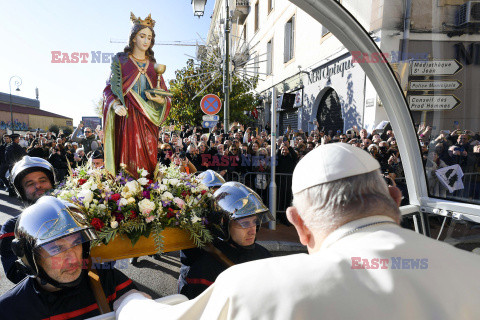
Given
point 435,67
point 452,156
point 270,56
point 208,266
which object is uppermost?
point 270,56

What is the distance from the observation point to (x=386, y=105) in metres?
2.78

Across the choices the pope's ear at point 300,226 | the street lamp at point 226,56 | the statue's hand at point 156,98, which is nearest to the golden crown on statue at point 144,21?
the statue's hand at point 156,98

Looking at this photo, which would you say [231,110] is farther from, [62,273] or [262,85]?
[62,273]

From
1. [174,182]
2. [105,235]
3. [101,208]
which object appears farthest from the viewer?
[174,182]

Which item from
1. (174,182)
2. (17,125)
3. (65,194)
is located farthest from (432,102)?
(17,125)

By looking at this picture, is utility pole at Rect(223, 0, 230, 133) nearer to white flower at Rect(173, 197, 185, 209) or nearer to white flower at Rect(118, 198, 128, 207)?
white flower at Rect(173, 197, 185, 209)

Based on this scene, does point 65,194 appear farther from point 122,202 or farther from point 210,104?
point 210,104

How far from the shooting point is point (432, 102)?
8.57 ft

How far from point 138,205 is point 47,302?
987 millimetres

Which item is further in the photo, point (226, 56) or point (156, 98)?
point (226, 56)

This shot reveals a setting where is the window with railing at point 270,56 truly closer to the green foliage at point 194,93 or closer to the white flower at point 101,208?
the green foliage at point 194,93

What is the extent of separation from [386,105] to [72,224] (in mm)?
2573

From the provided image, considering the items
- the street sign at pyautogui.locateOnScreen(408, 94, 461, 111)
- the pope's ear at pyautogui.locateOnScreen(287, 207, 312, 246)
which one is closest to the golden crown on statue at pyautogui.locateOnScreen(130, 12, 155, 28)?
the street sign at pyautogui.locateOnScreen(408, 94, 461, 111)

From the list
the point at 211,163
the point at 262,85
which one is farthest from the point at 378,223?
the point at 262,85
